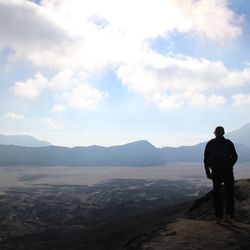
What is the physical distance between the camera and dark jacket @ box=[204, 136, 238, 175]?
15633mm

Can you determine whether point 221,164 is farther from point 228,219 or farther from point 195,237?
point 195,237

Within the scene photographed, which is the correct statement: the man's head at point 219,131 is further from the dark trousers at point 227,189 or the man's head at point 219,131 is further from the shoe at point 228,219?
the shoe at point 228,219

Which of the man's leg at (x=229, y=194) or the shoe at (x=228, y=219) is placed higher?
the man's leg at (x=229, y=194)

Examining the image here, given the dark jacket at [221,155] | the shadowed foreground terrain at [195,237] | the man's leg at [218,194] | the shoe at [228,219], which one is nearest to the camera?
the shadowed foreground terrain at [195,237]

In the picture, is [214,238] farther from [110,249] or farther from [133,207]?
[133,207]

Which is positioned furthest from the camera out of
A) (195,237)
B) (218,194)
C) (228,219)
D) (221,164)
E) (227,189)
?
(218,194)

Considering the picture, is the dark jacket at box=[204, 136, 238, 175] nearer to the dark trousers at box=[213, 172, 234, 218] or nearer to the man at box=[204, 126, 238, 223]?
Result: the man at box=[204, 126, 238, 223]

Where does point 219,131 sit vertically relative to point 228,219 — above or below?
above

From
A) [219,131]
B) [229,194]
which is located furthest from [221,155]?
[229,194]

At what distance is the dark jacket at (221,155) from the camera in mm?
15633

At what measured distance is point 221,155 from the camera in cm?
1566

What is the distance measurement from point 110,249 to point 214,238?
35.8 m

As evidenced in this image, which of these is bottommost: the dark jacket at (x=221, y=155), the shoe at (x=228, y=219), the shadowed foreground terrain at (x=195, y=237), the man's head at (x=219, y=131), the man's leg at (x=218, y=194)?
the shadowed foreground terrain at (x=195, y=237)

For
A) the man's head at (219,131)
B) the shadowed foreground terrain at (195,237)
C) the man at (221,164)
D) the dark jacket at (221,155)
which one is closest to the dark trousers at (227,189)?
the man at (221,164)
